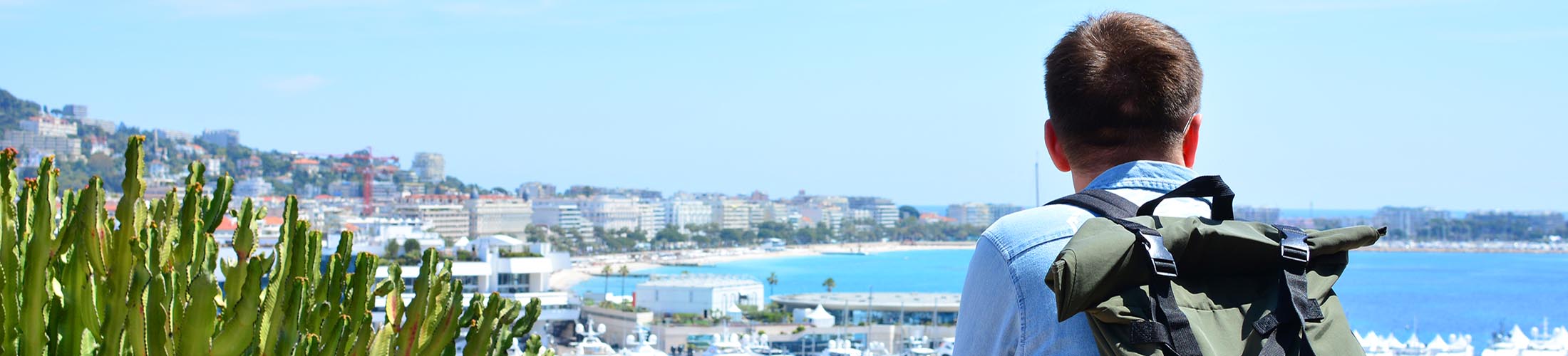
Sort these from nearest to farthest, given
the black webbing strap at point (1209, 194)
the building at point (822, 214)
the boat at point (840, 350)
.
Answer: the black webbing strap at point (1209, 194), the boat at point (840, 350), the building at point (822, 214)

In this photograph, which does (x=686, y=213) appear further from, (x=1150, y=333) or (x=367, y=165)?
(x=1150, y=333)

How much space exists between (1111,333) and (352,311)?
5.93ft

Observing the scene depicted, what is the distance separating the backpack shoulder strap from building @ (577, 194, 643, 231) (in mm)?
90555

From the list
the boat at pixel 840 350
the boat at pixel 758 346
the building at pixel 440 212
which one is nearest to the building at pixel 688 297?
the boat at pixel 758 346

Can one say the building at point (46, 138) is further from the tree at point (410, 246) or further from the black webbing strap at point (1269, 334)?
the black webbing strap at point (1269, 334)

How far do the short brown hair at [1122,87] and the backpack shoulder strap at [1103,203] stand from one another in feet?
0.16

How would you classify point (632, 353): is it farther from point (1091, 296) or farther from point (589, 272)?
point (589, 272)

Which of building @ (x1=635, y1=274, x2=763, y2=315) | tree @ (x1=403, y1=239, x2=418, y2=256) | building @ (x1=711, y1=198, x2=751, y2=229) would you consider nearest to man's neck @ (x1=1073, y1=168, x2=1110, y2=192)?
building @ (x1=635, y1=274, x2=763, y2=315)

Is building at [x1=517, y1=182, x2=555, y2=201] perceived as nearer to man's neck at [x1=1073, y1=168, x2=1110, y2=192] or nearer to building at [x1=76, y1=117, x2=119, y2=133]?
building at [x1=76, y1=117, x2=119, y2=133]

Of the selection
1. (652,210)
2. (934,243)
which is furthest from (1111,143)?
(934,243)

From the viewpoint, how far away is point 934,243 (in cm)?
10756

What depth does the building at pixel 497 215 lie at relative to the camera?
75438mm

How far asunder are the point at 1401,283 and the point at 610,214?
51.0 metres

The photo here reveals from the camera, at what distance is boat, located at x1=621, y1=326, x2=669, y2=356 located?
18.6 m
